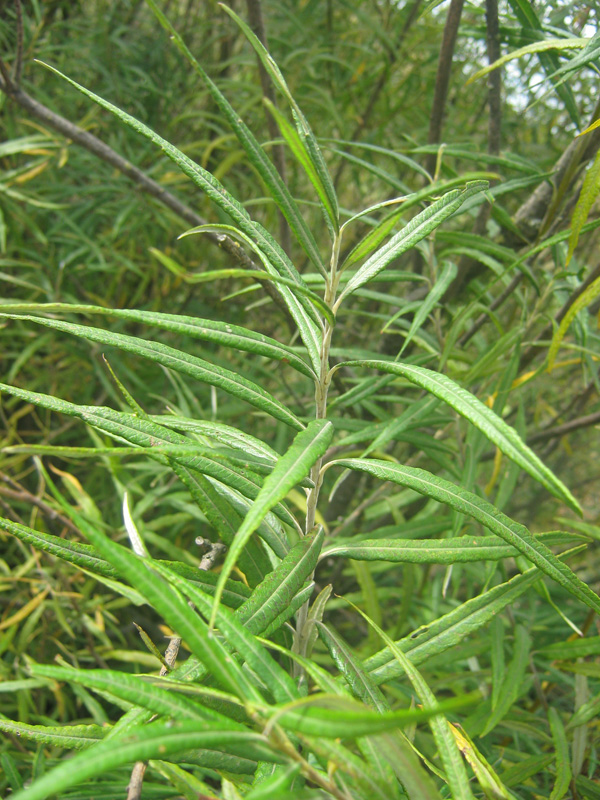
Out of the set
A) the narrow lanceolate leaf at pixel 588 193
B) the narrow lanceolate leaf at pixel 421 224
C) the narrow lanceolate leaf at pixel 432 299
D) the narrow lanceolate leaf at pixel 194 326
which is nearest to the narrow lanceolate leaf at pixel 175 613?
the narrow lanceolate leaf at pixel 194 326

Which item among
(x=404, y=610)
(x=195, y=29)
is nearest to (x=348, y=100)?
(x=195, y=29)

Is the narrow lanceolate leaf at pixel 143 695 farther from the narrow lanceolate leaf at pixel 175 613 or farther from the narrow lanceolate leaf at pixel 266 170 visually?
the narrow lanceolate leaf at pixel 266 170

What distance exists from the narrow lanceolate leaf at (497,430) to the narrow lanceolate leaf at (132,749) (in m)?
0.16

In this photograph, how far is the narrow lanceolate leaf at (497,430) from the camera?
26 cm

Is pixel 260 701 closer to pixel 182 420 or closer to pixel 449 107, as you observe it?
pixel 182 420

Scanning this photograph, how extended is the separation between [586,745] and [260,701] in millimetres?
463

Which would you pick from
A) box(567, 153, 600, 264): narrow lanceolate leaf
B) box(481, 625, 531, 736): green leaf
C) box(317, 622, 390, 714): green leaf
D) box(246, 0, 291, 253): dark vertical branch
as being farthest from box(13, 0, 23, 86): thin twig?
box(481, 625, 531, 736): green leaf

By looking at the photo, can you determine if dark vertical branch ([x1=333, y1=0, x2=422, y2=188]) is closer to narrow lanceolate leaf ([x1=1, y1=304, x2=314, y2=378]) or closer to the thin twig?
the thin twig

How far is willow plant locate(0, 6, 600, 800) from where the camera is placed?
0.73 ft

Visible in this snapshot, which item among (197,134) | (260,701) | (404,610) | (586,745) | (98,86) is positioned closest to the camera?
(260,701)

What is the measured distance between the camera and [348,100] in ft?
3.98

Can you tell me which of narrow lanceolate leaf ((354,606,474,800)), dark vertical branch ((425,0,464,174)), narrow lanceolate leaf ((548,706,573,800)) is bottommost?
narrow lanceolate leaf ((548,706,573,800))

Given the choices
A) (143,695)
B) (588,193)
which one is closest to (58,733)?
(143,695)

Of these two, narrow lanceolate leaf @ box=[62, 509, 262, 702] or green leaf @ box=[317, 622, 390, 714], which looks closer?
narrow lanceolate leaf @ box=[62, 509, 262, 702]
